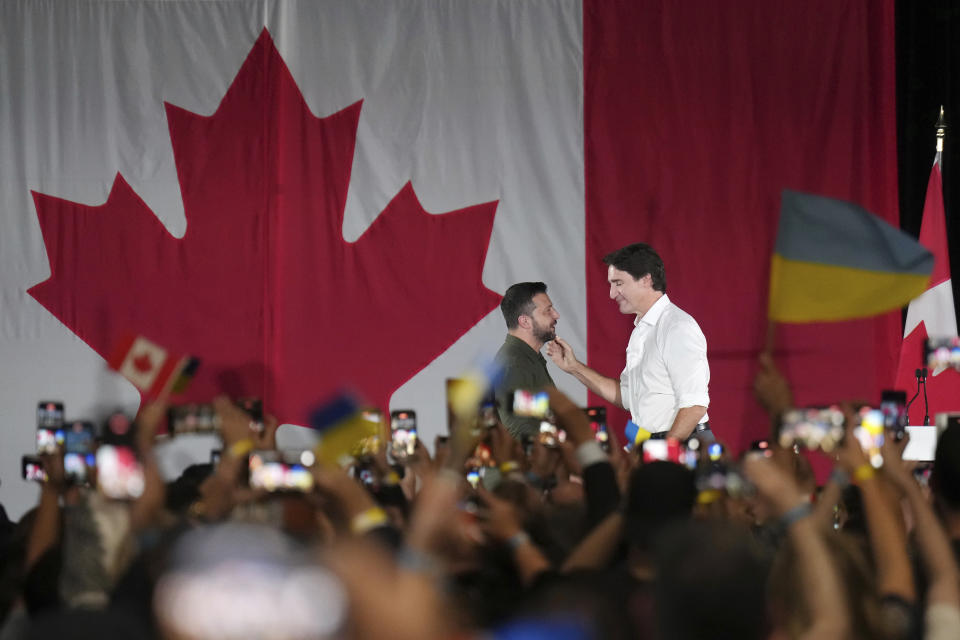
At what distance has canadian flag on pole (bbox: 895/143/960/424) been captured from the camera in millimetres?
5496

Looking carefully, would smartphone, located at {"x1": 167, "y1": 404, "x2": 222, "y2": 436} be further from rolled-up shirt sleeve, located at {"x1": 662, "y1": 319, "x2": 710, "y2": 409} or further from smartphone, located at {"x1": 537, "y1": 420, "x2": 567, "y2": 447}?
rolled-up shirt sleeve, located at {"x1": 662, "y1": 319, "x2": 710, "y2": 409}

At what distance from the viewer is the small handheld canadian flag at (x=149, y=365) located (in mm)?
3072

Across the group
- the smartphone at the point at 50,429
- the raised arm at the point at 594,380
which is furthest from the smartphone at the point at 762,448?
the raised arm at the point at 594,380

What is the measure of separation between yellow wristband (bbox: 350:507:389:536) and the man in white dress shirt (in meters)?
2.41

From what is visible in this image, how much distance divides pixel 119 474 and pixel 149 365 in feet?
2.21

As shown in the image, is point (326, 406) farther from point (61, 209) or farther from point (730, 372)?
point (61, 209)

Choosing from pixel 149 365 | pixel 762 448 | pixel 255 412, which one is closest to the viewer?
pixel 762 448

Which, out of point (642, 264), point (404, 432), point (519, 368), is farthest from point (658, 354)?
point (404, 432)

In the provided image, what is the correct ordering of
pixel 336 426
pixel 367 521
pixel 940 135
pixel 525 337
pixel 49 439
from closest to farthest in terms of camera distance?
pixel 367 521, pixel 336 426, pixel 49 439, pixel 525 337, pixel 940 135

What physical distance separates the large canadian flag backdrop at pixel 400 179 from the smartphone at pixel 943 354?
3047mm

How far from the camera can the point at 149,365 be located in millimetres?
3078

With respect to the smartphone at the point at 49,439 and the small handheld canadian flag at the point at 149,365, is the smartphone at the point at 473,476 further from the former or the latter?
the smartphone at the point at 49,439

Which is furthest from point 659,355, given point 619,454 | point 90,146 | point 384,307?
point 90,146

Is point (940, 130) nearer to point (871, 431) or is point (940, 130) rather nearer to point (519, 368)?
point (519, 368)
